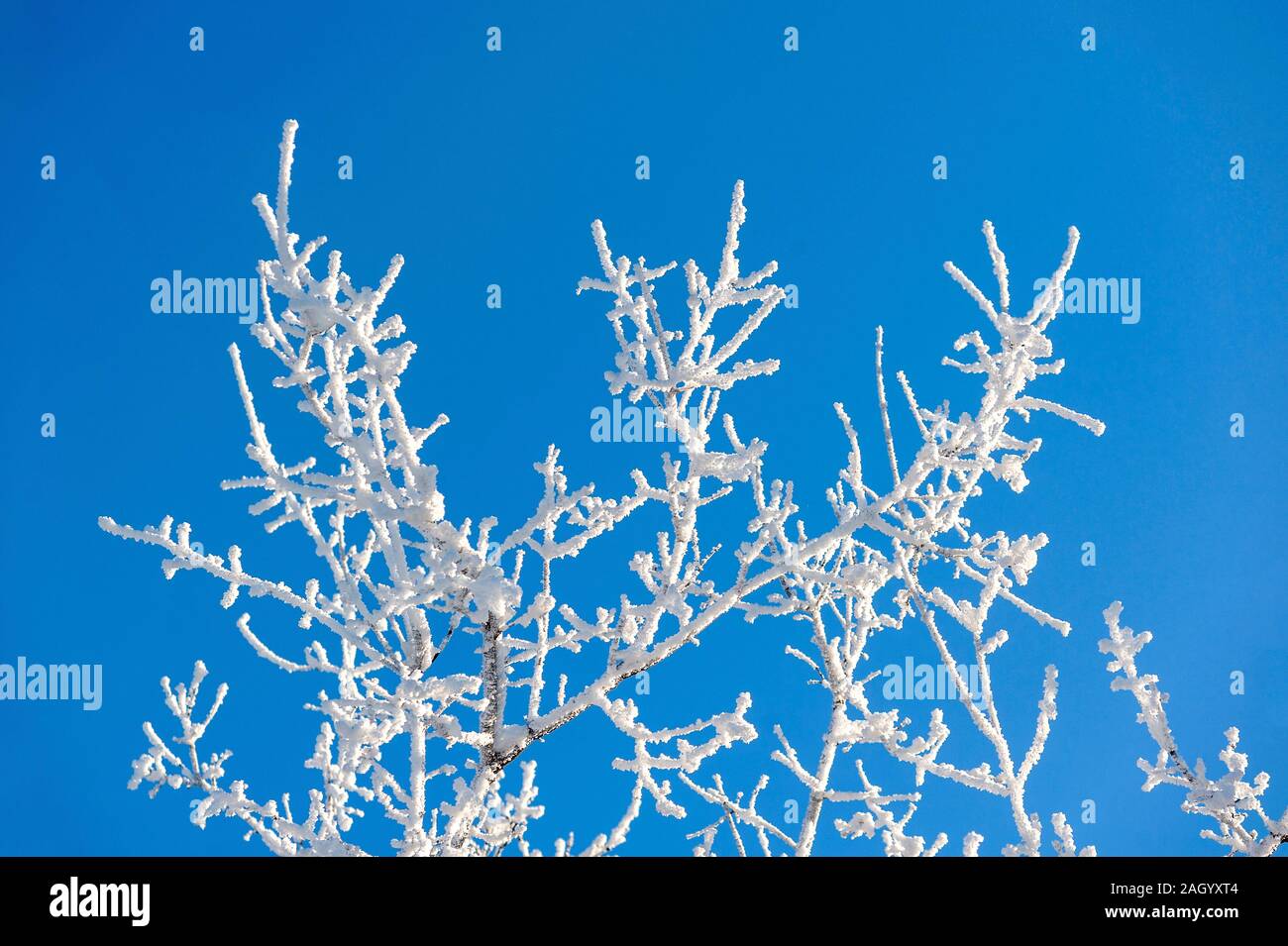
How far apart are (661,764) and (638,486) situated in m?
0.99

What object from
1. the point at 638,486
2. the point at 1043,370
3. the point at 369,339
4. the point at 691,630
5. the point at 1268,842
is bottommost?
the point at 1268,842

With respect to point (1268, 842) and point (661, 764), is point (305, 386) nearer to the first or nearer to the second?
point (661, 764)

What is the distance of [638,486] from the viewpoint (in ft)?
9.28

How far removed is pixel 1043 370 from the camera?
286 centimetres

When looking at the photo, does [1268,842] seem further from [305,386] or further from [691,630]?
[305,386]

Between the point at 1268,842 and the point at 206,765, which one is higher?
the point at 206,765

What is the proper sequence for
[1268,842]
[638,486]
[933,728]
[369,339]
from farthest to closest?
[933,728]
[1268,842]
[638,486]
[369,339]
